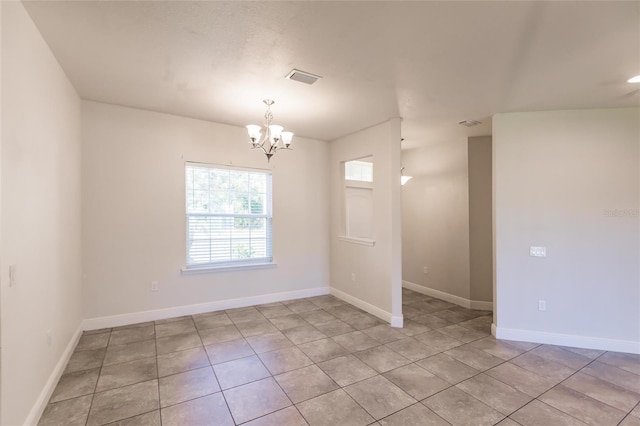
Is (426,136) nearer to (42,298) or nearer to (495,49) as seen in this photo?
(495,49)

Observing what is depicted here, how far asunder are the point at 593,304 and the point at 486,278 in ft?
4.64

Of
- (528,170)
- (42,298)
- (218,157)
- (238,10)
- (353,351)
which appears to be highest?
(238,10)

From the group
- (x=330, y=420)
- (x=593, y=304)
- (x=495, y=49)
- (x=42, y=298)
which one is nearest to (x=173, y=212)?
(x=42, y=298)

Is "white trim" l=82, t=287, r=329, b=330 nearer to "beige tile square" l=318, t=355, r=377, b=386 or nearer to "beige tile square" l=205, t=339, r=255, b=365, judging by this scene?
"beige tile square" l=205, t=339, r=255, b=365

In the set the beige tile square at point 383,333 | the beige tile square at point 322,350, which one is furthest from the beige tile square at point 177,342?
the beige tile square at point 383,333

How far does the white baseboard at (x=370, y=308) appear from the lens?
3.87m

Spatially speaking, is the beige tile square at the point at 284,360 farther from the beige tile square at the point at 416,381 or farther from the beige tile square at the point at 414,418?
the beige tile square at the point at 414,418

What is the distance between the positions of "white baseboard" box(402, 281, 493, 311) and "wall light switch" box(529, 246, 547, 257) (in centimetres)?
146

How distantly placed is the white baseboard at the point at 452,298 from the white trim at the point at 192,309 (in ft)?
5.64

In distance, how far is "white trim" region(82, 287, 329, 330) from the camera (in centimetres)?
362

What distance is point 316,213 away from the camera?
520 cm

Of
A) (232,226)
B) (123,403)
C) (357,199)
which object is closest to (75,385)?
(123,403)

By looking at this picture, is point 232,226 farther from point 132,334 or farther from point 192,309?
point 132,334

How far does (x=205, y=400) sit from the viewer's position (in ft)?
7.54
